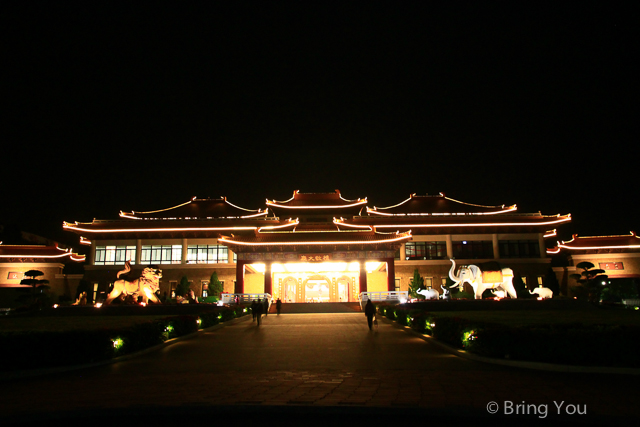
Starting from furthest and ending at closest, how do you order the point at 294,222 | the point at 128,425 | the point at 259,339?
the point at 294,222, the point at 259,339, the point at 128,425

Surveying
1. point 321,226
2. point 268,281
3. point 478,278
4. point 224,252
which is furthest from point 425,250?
point 224,252

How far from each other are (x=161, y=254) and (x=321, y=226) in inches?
654

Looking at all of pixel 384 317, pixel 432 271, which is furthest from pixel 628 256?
pixel 384 317

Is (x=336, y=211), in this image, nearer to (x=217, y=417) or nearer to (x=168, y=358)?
(x=168, y=358)

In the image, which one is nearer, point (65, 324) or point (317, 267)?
point (65, 324)

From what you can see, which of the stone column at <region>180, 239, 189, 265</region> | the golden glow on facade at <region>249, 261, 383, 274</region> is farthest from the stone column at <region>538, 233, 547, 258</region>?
the stone column at <region>180, 239, 189, 265</region>

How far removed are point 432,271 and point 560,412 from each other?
3688 centimetres

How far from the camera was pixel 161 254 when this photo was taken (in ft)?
145

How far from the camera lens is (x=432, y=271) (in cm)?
4225

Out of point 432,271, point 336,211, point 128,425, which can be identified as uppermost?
point 336,211

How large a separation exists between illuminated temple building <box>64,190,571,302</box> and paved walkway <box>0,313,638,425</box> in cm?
2868

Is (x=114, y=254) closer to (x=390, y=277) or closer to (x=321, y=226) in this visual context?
(x=321, y=226)

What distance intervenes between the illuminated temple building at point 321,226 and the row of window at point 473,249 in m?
0.10

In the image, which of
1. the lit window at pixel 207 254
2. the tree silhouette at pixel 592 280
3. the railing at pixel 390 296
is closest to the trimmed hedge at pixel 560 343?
the railing at pixel 390 296
